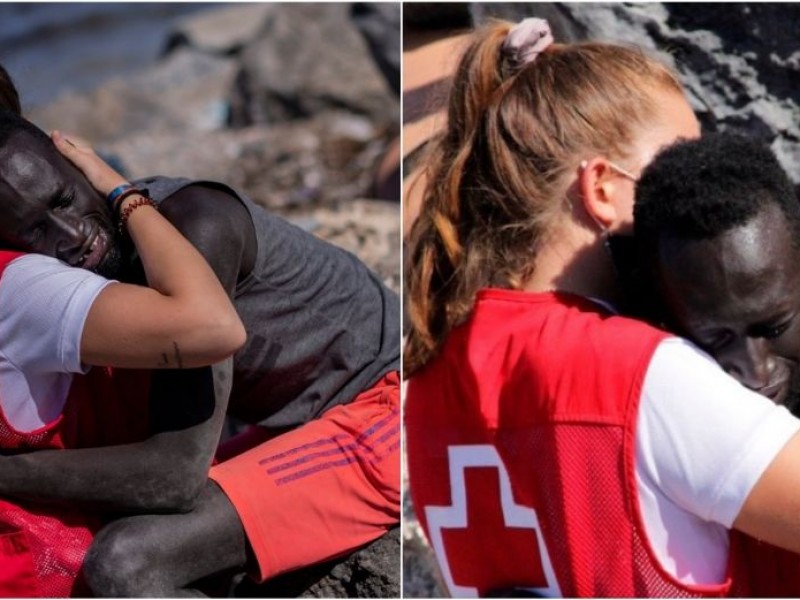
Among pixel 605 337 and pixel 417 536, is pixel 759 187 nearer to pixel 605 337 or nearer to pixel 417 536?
pixel 605 337

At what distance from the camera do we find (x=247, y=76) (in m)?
9.46

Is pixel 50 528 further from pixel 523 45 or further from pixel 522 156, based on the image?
pixel 523 45

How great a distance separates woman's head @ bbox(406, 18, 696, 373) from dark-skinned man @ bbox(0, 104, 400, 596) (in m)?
0.28

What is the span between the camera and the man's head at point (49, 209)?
8.38 feet

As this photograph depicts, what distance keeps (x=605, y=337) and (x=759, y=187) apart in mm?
398

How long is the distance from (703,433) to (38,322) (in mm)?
1202

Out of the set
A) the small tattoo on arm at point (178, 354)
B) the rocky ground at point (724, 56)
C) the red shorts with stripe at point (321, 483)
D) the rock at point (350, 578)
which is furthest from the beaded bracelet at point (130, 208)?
the rocky ground at point (724, 56)

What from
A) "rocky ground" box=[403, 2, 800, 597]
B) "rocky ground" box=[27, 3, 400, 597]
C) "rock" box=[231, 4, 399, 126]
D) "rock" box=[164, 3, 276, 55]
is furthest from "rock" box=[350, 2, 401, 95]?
"rock" box=[164, 3, 276, 55]

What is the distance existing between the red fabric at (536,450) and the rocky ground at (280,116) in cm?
144

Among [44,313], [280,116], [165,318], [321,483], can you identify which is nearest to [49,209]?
[44,313]

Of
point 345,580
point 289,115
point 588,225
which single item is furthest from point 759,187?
point 289,115

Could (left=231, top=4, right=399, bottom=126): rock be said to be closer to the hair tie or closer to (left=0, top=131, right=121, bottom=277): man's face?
the hair tie

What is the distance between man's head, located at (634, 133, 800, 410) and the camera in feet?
7.59

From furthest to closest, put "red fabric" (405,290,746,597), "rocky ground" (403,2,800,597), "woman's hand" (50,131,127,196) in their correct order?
"rocky ground" (403,2,800,597), "woman's hand" (50,131,127,196), "red fabric" (405,290,746,597)
